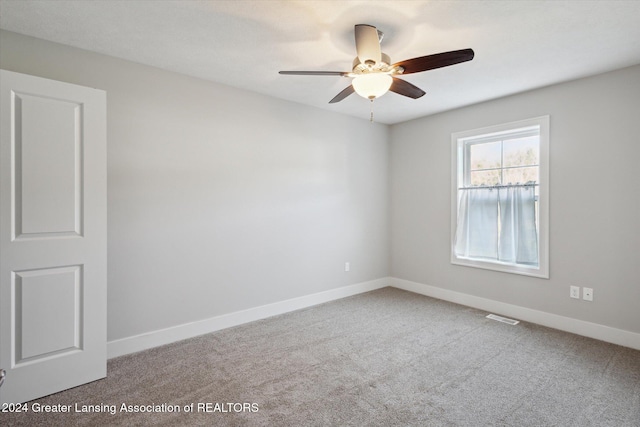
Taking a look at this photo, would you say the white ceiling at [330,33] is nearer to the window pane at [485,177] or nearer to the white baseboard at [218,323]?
the window pane at [485,177]

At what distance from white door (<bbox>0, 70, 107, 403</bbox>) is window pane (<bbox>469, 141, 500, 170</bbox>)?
4.08 m

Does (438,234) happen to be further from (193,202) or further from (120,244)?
(120,244)

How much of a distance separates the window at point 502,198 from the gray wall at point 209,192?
56.2 inches

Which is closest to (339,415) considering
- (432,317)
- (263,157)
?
(432,317)

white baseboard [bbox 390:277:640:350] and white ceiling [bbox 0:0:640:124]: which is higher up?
white ceiling [bbox 0:0:640:124]

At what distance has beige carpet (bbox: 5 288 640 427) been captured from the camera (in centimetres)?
198

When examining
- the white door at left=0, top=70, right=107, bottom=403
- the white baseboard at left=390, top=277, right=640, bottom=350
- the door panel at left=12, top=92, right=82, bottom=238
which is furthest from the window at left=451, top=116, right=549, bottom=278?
the door panel at left=12, top=92, right=82, bottom=238

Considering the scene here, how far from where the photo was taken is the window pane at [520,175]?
11.9ft

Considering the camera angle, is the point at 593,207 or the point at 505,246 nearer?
the point at 593,207

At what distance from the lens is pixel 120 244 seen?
2.78 metres

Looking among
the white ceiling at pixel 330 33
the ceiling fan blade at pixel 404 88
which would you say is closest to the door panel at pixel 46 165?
the white ceiling at pixel 330 33

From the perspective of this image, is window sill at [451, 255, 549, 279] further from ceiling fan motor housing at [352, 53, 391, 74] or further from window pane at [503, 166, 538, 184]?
ceiling fan motor housing at [352, 53, 391, 74]

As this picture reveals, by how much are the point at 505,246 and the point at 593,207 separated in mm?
955

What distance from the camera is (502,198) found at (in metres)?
3.88
